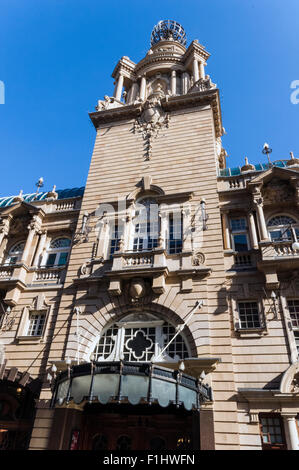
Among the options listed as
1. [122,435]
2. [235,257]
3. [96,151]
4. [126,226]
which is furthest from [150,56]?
[122,435]

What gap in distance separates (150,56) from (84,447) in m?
34.4

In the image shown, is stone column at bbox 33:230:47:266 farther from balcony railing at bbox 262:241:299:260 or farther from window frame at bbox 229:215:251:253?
balcony railing at bbox 262:241:299:260

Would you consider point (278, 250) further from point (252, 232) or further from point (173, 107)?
point (173, 107)

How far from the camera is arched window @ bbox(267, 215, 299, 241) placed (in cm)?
1868

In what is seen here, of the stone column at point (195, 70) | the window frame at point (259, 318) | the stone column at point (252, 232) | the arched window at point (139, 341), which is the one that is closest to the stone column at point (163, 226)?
the arched window at point (139, 341)

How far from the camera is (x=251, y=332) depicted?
15617 millimetres

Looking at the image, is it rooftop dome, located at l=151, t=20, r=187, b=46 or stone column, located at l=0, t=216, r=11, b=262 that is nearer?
stone column, located at l=0, t=216, r=11, b=262

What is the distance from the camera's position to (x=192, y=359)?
14516 mm

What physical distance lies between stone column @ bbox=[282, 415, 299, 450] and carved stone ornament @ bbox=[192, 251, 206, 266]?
8246 mm

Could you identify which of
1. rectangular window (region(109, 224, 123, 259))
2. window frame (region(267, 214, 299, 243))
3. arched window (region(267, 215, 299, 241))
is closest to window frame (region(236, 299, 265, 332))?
window frame (region(267, 214, 299, 243))

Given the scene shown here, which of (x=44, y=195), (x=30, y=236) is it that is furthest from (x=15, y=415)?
(x=44, y=195)

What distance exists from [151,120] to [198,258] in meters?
13.4

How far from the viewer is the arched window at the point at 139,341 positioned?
16.3m

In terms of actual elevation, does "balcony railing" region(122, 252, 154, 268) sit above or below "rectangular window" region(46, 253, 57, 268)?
below
